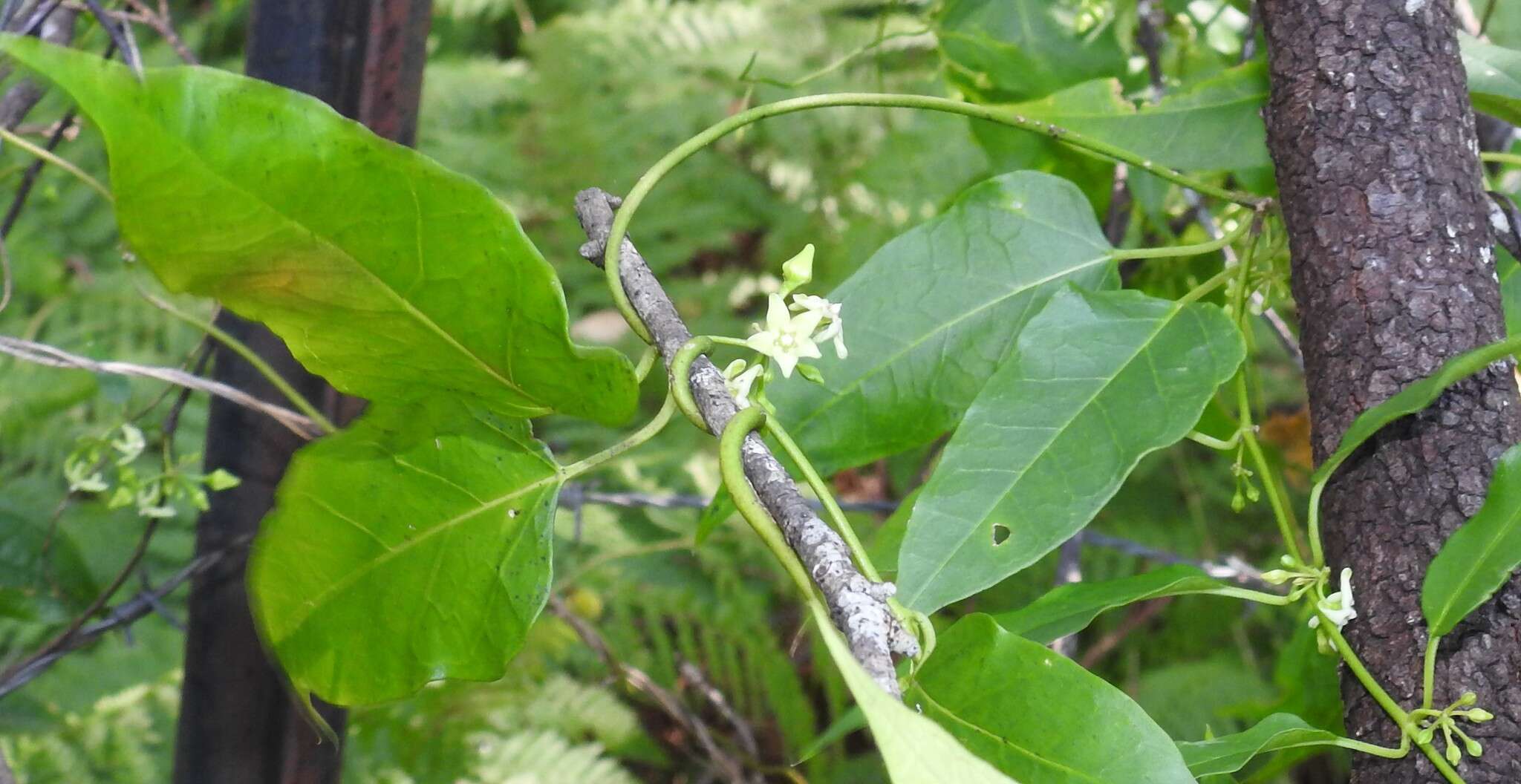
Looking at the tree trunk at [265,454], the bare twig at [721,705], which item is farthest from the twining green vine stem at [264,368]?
the bare twig at [721,705]

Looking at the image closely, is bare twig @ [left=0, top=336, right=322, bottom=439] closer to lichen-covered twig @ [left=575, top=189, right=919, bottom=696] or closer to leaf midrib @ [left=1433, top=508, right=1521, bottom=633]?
lichen-covered twig @ [left=575, top=189, right=919, bottom=696]

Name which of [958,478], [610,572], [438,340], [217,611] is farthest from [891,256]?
[610,572]

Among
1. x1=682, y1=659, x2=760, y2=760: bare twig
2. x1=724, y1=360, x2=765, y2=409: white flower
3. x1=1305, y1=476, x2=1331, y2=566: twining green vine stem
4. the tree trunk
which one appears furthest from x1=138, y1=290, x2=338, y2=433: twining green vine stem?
x1=682, y1=659, x2=760, y2=760: bare twig

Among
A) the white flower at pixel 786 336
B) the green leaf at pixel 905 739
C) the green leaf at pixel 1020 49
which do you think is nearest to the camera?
the green leaf at pixel 905 739

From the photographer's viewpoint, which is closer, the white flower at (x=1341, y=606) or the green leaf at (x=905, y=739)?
the green leaf at (x=905, y=739)

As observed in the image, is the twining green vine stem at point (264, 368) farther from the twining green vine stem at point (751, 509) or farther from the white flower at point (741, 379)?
the twining green vine stem at point (751, 509)

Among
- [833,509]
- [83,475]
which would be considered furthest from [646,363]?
[83,475]

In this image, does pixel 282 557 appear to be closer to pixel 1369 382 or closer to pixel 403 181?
pixel 403 181
